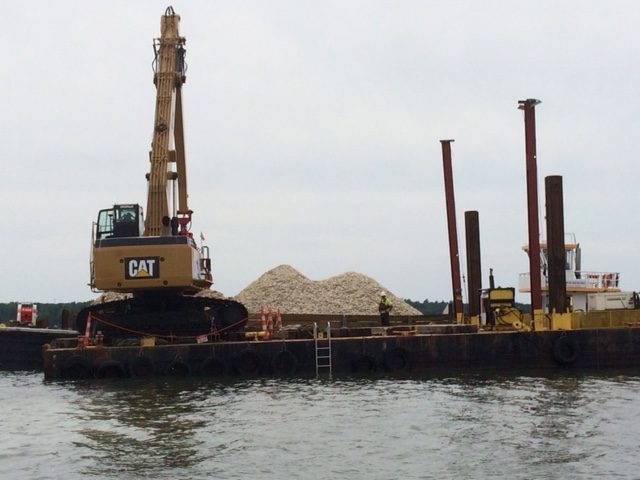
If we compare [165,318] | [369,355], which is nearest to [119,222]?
[165,318]

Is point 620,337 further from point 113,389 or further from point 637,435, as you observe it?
point 113,389

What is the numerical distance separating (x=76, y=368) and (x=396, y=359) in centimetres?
1110

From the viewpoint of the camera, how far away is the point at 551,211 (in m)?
31.6

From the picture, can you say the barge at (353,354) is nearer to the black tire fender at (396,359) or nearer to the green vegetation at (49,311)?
the black tire fender at (396,359)

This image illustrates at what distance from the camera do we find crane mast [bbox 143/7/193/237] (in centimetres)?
3316

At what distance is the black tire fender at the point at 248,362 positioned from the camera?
29.8 meters

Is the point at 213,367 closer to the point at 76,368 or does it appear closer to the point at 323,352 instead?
the point at 323,352

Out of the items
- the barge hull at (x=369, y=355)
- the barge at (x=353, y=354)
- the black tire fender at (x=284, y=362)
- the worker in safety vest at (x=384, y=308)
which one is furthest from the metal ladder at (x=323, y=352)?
the worker in safety vest at (x=384, y=308)

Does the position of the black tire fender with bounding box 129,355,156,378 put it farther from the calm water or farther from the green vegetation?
the green vegetation

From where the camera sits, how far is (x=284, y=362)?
30.0 m

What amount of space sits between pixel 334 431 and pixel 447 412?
11.7 ft

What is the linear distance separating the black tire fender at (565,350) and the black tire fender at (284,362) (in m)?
9.36

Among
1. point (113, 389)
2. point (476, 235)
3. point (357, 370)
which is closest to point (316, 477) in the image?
point (113, 389)

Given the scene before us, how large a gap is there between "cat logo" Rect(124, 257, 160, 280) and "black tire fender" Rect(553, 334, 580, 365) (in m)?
14.6
